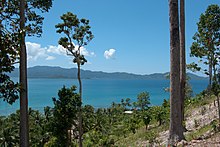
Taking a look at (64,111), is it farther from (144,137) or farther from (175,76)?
(175,76)

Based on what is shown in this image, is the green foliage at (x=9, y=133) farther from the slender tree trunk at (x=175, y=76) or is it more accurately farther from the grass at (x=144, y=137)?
the slender tree trunk at (x=175, y=76)

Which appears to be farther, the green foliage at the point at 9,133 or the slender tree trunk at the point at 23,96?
the green foliage at the point at 9,133

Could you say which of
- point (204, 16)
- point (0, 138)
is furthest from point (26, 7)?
point (0, 138)

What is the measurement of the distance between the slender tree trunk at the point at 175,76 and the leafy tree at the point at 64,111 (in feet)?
35.7

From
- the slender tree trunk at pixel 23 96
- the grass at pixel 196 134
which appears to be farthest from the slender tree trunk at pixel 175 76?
the slender tree trunk at pixel 23 96

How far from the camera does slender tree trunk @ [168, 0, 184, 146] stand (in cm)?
590

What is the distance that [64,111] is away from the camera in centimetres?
1619

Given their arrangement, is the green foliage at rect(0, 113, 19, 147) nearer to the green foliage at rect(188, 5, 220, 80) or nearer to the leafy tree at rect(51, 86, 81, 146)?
the leafy tree at rect(51, 86, 81, 146)

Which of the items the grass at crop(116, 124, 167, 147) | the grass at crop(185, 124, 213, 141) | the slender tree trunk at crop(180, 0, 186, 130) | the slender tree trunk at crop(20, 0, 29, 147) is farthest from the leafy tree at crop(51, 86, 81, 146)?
the grass at crop(185, 124, 213, 141)

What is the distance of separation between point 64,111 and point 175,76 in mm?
11470

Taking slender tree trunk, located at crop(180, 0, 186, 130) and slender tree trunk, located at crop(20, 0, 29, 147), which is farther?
slender tree trunk, located at crop(20, 0, 29, 147)

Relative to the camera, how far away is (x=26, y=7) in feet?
29.3

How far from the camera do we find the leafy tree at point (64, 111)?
16078 millimetres

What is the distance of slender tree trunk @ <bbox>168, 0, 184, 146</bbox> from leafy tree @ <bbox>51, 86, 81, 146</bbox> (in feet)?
35.7
